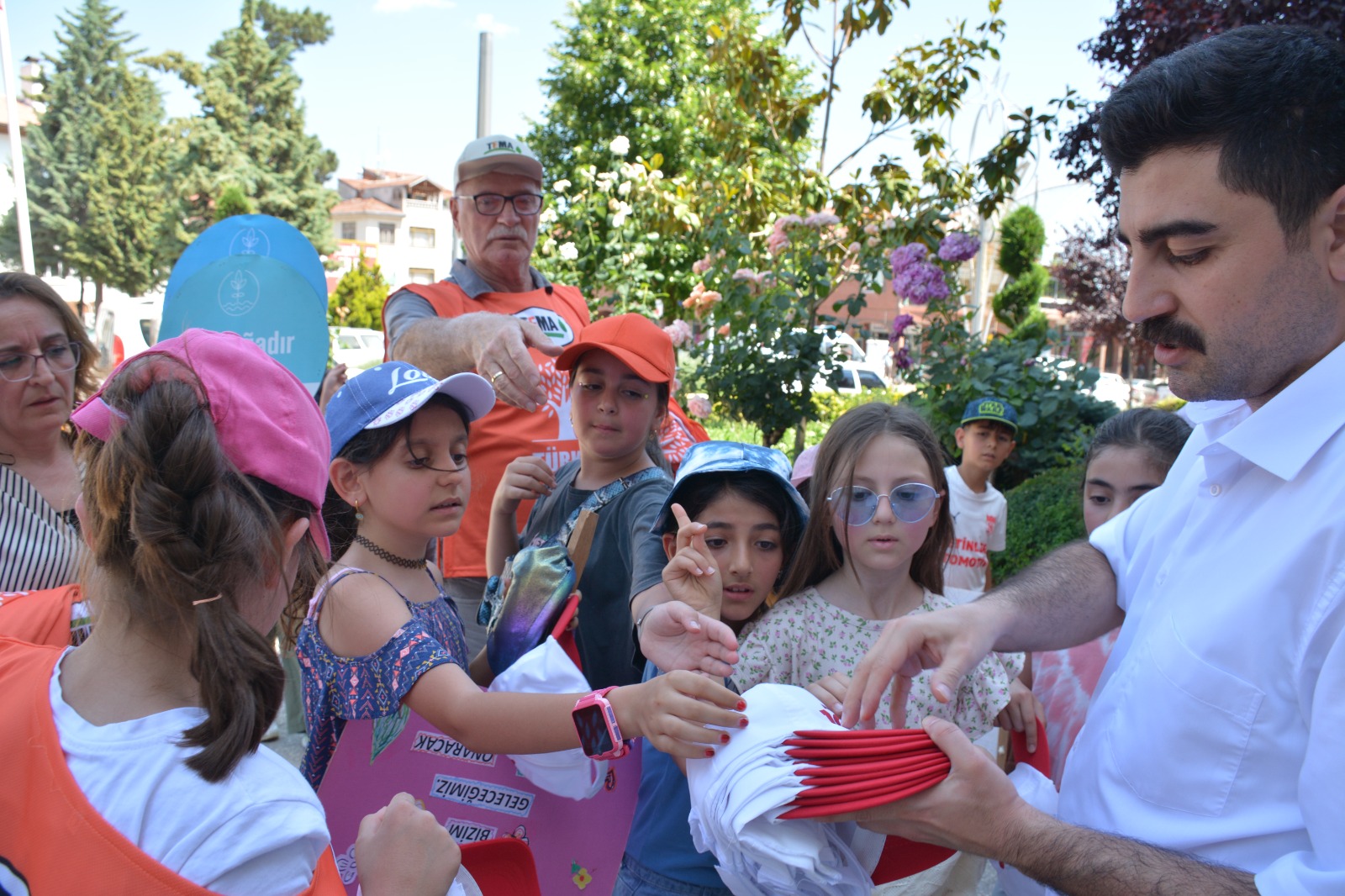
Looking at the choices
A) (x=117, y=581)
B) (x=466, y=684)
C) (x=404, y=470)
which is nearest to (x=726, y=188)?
(x=404, y=470)

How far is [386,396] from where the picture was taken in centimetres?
218

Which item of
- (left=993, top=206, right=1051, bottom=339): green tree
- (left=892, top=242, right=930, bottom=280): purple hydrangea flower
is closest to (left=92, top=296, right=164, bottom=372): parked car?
(left=892, top=242, right=930, bottom=280): purple hydrangea flower

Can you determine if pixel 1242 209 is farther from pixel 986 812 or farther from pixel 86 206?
pixel 86 206

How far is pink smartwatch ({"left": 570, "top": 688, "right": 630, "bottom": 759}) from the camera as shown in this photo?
1.66 m

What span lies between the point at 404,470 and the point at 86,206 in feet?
123

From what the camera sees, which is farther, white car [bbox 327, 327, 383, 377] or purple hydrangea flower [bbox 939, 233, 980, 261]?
white car [bbox 327, 327, 383, 377]

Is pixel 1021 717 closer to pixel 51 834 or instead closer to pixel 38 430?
pixel 51 834

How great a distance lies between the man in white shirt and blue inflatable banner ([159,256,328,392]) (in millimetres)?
3030

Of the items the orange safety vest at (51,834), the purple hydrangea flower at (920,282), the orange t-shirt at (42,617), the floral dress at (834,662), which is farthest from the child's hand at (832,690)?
the purple hydrangea flower at (920,282)

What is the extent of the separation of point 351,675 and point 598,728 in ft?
1.82

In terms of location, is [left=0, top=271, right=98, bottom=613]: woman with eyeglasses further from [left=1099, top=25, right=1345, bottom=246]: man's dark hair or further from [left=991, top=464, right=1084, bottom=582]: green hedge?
[left=991, top=464, right=1084, bottom=582]: green hedge

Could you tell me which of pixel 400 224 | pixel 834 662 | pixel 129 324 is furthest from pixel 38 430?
pixel 400 224

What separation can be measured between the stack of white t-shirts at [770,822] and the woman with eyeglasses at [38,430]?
180 centimetres

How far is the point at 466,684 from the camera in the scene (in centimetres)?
179
